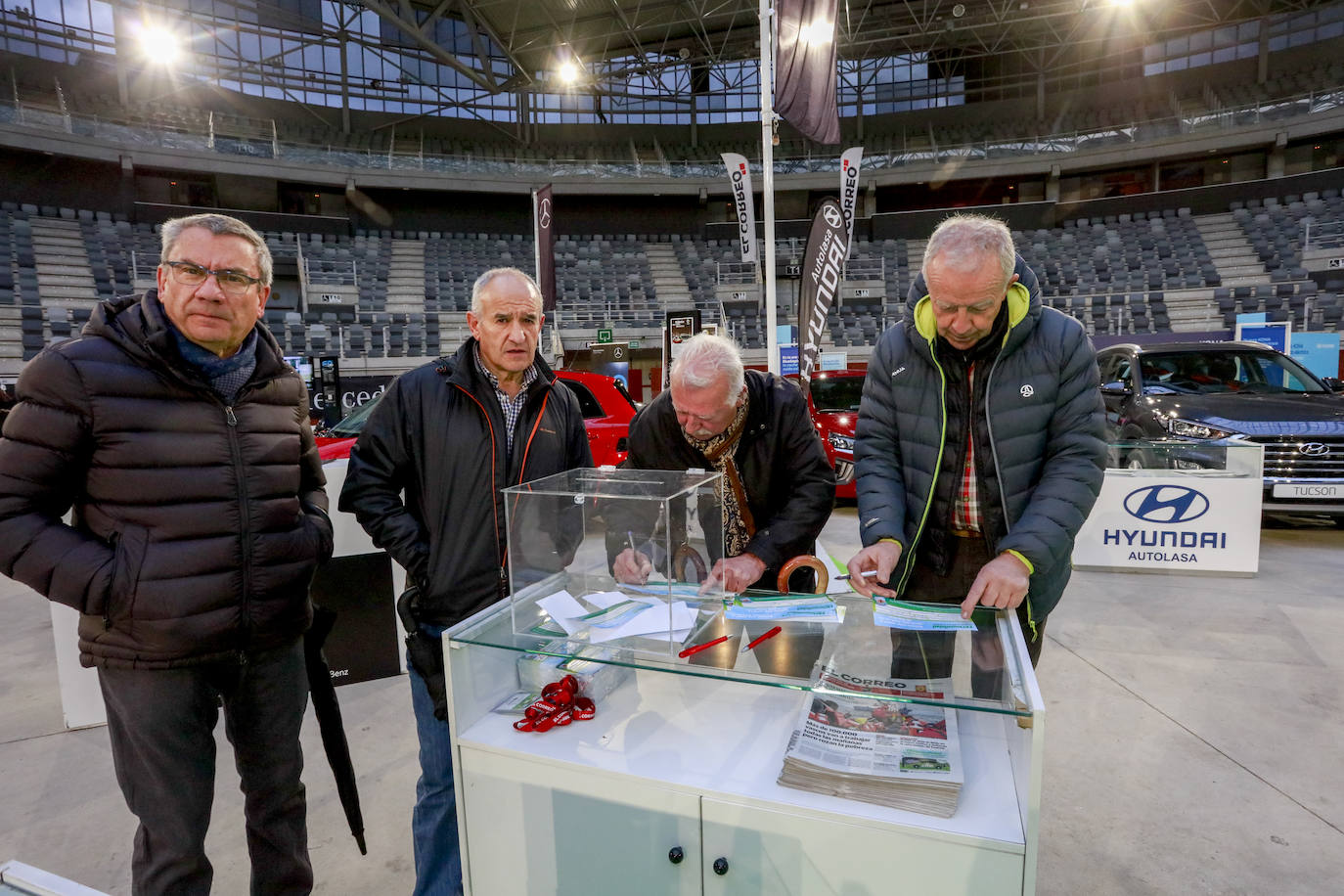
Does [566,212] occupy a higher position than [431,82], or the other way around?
[431,82]

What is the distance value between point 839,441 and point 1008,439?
15.9 ft

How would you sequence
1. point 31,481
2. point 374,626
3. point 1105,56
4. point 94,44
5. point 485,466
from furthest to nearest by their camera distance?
point 1105,56 → point 94,44 → point 374,626 → point 485,466 → point 31,481

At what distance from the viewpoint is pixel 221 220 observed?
155 centimetres

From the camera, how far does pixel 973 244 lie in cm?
150

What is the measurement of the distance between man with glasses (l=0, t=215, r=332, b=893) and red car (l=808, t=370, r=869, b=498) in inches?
188

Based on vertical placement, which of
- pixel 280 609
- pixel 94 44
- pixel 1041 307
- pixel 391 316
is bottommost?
pixel 280 609

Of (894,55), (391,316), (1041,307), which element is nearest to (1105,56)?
(894,55)

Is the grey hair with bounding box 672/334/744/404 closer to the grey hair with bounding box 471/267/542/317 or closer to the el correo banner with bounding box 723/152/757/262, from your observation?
the grey hair with bounding box 471/267/542/317

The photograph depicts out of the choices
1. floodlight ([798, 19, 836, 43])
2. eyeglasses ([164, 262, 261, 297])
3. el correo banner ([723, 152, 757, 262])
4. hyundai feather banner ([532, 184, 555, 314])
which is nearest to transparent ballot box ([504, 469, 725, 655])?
eyeglasses ([164, 262, 261, 297])

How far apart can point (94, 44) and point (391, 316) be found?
1200cm

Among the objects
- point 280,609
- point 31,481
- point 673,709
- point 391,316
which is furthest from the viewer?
point 391,316

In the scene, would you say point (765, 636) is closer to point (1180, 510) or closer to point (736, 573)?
point (736, 573)

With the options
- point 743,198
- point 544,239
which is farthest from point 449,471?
point 544,239

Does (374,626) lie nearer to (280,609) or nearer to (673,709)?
(280,609)
